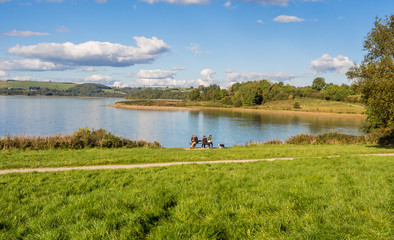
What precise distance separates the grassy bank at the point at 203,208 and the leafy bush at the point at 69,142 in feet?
45.1

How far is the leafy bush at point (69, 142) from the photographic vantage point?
63.6ft

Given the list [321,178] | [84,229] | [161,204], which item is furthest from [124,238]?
[321,178]

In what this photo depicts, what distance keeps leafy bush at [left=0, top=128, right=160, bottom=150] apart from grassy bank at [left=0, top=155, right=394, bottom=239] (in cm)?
1375

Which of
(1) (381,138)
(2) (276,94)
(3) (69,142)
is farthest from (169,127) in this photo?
(2) (276,94)

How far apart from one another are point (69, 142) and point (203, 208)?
18.6 meters

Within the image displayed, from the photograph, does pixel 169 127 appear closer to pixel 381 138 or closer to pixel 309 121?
pixel 381 138

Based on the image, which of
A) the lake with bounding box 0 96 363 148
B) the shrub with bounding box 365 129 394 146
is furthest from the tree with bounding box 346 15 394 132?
the lake with bounding box 0 96 363 148

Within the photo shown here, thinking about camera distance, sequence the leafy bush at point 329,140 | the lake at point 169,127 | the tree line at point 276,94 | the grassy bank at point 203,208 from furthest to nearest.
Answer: the tree line at point 276,94 → the lake at point 169,127 → the leafy bush at point 329,140 → the grassy bank at point 203,208

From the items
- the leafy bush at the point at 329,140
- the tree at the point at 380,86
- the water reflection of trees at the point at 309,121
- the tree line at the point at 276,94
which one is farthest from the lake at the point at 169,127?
the tree line at the point at 276,94

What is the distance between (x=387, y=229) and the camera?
362cm

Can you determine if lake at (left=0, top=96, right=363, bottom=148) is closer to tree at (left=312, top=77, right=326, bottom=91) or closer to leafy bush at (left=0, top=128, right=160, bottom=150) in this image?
leafy bush at (left=0, top=128, right=160, bottom=150)

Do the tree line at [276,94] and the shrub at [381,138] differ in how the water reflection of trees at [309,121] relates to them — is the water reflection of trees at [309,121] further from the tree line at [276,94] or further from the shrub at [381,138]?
the tree line at [276,94]

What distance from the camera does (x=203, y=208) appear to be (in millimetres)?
4754

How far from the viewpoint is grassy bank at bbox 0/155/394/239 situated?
3865 millimetres
